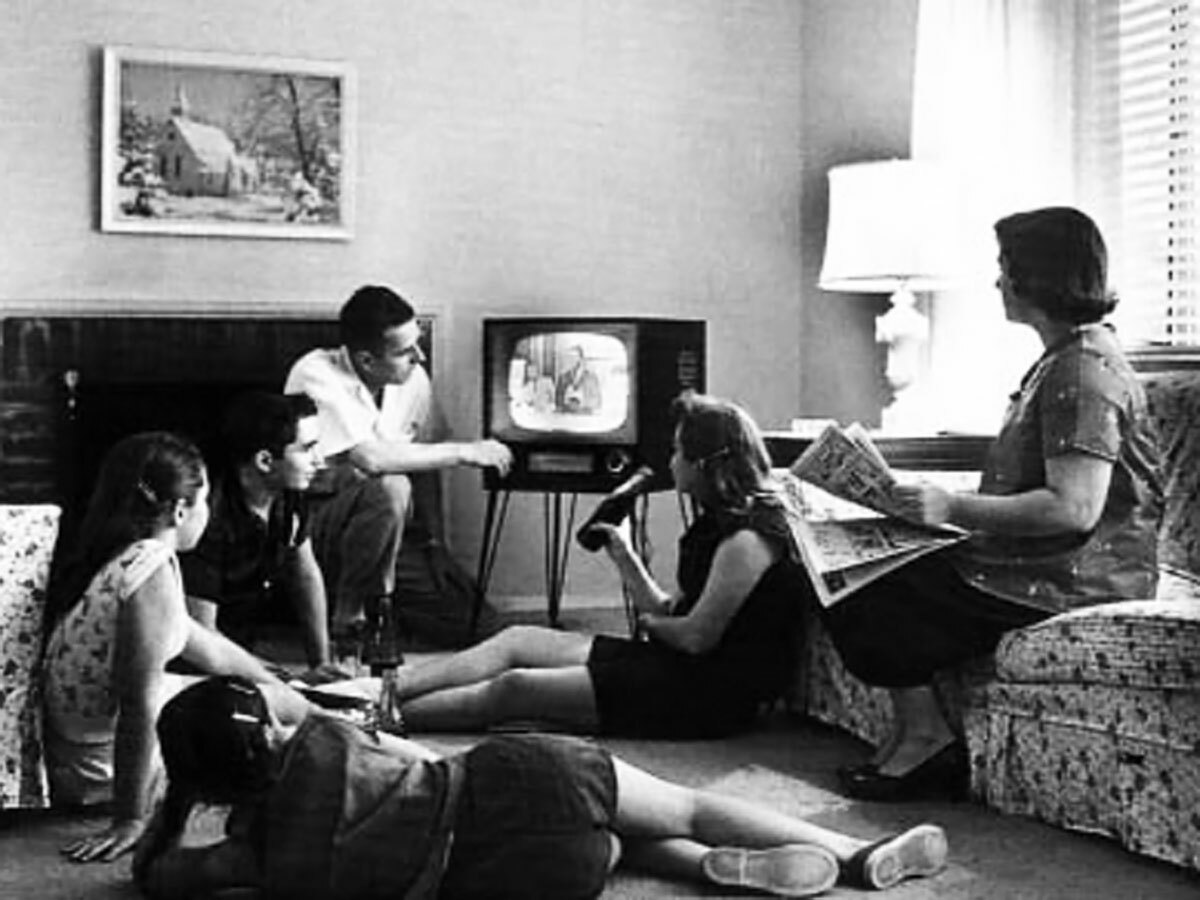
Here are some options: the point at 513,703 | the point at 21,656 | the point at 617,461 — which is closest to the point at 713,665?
the point at 513,703

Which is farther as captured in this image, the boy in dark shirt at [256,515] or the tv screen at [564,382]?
the tv screen at [564,382]

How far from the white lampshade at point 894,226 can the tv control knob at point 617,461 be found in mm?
758

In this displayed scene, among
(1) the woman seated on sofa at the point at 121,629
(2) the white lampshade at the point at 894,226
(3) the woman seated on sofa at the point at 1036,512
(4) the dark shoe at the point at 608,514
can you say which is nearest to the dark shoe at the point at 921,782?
(3) the woman seated on sofa at the point at 1036,512

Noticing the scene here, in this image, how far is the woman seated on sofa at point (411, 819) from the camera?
2197mm

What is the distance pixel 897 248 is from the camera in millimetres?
4664

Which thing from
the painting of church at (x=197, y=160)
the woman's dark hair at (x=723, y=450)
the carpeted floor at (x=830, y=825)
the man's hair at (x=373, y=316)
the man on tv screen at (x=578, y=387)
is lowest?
the carpeted floor at (x=830, y=825)

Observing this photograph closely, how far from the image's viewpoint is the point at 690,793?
8.05 feet

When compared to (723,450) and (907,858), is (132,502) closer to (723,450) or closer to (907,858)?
(723,450)

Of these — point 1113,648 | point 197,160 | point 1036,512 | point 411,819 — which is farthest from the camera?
point 197,160

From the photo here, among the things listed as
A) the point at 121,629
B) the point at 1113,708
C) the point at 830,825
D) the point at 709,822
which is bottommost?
the point at 830,825

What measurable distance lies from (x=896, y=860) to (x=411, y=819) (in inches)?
27.4

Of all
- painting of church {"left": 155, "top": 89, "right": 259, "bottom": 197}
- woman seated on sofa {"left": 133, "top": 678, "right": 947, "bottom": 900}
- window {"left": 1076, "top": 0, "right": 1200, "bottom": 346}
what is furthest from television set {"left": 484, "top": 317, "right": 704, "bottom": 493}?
woman seated on sofa {"left": 133, "top": 678, "right": 947, "bottom": 900}

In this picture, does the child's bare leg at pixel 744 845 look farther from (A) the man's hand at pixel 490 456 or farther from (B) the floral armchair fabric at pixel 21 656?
(A) the man's hand at pixel 490 456

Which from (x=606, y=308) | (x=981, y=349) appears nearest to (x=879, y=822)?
(x=981, y=349)
